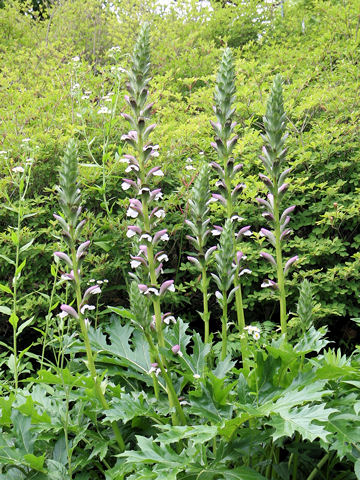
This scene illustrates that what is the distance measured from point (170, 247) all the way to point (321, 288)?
130cm

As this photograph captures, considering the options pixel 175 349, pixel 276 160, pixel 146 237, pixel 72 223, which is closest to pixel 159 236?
pixel 146 237

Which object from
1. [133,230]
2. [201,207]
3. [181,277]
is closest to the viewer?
[133,230]

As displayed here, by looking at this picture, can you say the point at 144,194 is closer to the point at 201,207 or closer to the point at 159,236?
the point at 159,236

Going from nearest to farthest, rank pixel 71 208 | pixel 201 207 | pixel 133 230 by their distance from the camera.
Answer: pixel 71 208 → pixel 133 230 → pixel 201 207

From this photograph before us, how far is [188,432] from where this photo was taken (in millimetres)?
1757

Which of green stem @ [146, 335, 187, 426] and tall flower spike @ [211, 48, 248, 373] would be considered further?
tall flower spike @ [211, 48, 248, 373]

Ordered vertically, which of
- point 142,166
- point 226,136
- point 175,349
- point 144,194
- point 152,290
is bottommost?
point 175,349

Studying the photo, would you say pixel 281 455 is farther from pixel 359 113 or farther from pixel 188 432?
pixel 359 113

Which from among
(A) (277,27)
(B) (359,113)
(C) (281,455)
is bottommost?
(C) (281,455)

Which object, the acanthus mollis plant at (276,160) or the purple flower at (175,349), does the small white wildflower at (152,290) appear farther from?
the acanthus mollis plant at (276,160)

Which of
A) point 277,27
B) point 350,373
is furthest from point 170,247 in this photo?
point 277,27

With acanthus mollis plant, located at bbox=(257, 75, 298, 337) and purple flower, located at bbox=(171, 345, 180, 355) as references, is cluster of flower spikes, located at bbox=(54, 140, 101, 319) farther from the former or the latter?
acanthus mollis plant, located at bbox=(257, 75, 298, 337)

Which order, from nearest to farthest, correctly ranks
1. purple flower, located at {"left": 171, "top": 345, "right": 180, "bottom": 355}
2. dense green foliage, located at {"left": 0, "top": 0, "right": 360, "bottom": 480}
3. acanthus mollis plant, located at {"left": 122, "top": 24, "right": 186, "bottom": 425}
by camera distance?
dense green foliage, located at {"left": 0, "top": 0, "right": 360, "bottom": 480} < acanthus mollis plant, located at {"left": 122, "top": 24, "right": 186, "bottom": 425} < purple flower, located at {"left": 171, "top": 345, "right": 180, "bottom": 355}

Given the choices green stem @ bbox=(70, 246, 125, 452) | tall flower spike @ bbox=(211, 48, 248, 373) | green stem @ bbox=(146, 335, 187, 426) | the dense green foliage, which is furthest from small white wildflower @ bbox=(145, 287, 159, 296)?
tall flower spike @ bbox=(211, 48, 248, 373)
